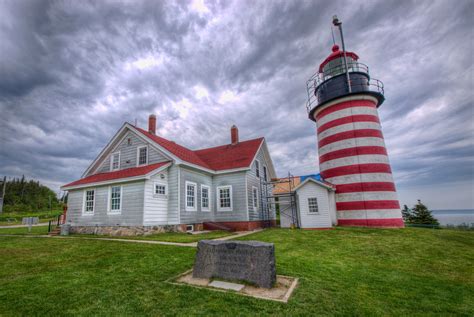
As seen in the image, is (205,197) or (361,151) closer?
(361,151)

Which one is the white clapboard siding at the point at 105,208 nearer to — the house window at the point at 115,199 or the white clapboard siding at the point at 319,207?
the house window at the point at 115,199

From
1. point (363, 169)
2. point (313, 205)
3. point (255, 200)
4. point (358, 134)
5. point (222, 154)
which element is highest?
point (222, 154)

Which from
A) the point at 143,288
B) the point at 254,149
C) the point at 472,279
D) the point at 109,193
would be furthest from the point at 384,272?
the point at 109,193

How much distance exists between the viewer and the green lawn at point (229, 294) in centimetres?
384

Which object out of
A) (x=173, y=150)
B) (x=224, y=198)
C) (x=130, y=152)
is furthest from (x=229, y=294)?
(x=130, y=152)

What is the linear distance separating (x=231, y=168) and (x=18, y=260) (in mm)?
12300

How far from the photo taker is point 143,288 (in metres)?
4.62

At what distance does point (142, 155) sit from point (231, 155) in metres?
7.05

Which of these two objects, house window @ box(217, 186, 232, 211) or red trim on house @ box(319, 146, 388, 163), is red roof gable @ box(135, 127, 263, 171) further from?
red trim on house @ box(319, 146, 388, 163)

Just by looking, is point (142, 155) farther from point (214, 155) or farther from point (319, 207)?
point (319, 207)

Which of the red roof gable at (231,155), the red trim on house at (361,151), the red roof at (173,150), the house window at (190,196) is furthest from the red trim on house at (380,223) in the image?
the red roof at (173,150)

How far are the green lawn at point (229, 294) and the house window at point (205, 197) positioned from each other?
8314mm

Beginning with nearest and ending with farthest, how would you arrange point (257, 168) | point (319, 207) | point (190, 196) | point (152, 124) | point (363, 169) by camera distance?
1. point (363, 169)
2. point (190, 196)
3. point (319, 207)
4. point (152, 124)
5. point (257, 168)

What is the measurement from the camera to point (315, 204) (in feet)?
51.8
